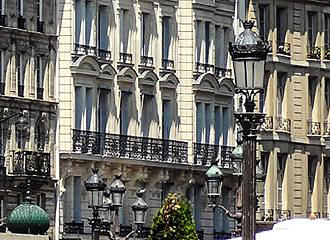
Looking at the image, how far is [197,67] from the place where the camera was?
84250 millimetres

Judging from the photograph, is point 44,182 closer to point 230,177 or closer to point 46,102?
point 46,102

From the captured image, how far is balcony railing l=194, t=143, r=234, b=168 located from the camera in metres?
83.6

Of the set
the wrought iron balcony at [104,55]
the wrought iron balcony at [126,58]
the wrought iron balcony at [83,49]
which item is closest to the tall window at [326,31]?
the wrought iron balcony at [126,58]

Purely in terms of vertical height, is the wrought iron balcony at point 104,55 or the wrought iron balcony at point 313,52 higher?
the wrought iron balcony at point 313,52

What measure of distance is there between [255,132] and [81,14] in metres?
45.6

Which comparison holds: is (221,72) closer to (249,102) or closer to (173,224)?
(173,224)

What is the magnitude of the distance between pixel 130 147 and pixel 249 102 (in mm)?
47120

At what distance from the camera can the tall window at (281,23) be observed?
88000 millimetres

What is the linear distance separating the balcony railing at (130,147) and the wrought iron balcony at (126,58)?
8.53ft

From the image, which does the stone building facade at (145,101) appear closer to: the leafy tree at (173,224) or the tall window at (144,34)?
the tall window at (144,34)

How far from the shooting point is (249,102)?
31.8m

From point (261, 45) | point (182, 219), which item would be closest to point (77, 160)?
point (182, 219)

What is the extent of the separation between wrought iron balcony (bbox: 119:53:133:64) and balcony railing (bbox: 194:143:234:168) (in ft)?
17.4

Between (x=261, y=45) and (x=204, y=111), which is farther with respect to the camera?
(x=204, y=111)
